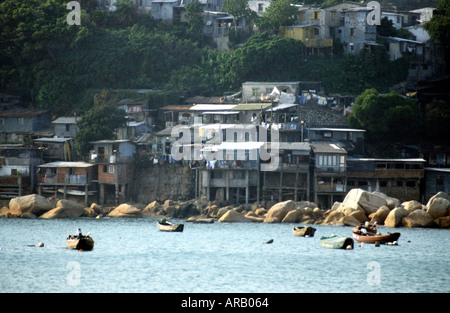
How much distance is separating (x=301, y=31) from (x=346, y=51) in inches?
201

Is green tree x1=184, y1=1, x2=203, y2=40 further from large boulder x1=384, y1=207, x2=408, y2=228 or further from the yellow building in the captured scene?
large boulder x1=384, y1=207, x2=408, y2=228

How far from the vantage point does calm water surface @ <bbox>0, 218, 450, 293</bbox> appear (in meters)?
48.5

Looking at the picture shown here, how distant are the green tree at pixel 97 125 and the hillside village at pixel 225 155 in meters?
Result: 0.90

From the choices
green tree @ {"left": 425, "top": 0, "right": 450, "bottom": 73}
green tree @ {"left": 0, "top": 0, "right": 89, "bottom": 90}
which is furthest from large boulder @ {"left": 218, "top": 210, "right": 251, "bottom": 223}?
green tree @ {"left": 425, "top": 0, "right": 450, "bottom": 73}

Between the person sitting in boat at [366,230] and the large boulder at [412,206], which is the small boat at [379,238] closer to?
the person sitting in boat at [366,230]

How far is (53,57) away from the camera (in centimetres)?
9519

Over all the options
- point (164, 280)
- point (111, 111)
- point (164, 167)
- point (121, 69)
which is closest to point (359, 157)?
point (164, 167)

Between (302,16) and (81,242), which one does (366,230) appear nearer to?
(81,242)

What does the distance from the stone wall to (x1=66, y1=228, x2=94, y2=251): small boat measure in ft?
69.2

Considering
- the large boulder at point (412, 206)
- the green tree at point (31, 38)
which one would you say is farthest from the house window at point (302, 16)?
the large boulder at point (412, 206)

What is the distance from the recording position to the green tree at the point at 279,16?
3878 inches

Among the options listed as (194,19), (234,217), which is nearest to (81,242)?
(234,217)

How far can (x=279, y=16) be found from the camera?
98562 millimetres
